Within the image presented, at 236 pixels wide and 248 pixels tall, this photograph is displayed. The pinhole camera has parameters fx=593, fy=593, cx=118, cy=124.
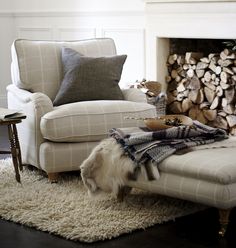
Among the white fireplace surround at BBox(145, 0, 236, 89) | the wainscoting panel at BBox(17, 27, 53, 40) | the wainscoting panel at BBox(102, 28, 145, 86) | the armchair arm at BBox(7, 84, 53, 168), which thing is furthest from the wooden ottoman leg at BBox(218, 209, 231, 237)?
the wainscoting panel at BBox(17, 27, 53, 40)

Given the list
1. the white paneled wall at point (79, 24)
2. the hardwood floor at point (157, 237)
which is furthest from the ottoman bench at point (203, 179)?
the white paneled wall at point (79, 24)

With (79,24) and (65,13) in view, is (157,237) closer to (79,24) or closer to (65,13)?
(79,24)

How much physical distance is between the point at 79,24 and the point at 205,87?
1657mm

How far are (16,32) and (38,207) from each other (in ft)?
11.5

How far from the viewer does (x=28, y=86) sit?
416 cm

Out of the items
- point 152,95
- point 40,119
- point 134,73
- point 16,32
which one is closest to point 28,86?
point 40,119

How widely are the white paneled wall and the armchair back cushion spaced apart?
0.83 metres

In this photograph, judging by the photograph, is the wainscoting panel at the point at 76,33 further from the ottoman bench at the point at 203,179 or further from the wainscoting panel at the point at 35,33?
the ottoman bench at the point at 203,179

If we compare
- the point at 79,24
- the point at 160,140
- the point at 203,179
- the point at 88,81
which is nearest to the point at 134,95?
the point at 88,81

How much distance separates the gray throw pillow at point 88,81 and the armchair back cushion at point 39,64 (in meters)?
0.12

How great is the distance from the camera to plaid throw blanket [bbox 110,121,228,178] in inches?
122

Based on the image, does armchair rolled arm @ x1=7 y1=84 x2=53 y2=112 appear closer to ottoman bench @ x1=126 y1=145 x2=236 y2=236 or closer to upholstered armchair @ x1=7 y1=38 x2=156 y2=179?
upholstered armchair @ x1=7 y1=38 x2=156 y2=179

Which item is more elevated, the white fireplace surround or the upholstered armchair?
the white fireplace surround

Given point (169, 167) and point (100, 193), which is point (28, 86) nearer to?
point (100, 193)
